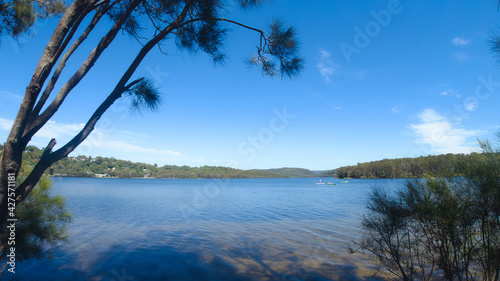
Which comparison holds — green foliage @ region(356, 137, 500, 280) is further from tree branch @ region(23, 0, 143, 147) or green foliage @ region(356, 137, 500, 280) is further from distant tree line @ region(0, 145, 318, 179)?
distant tree line @ region(0, 145, 318, 179)

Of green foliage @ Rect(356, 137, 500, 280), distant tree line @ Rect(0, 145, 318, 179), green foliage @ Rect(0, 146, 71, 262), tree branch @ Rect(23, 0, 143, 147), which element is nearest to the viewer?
tree branch @ Rect(23, 0, 143, 147)

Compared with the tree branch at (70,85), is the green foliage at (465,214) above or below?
below

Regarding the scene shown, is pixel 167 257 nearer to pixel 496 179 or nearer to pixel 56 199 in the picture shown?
pixel 56 199

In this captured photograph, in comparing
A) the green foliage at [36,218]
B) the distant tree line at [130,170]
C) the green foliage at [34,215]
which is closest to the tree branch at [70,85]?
the green foliage at [34,215]

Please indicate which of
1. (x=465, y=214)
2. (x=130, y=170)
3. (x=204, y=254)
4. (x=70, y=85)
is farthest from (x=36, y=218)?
(x=130, y=170)

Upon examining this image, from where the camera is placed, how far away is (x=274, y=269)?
16.3ft

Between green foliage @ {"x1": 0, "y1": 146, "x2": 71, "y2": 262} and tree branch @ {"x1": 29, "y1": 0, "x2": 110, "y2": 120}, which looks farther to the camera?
green foliage @ {"x1": 0, "y1": 146, "x2": 71, "y2": 262}

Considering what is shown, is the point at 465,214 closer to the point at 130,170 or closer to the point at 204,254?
the point at 204,254

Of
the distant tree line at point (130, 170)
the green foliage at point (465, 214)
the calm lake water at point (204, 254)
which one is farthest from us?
the distant tree line at point (130, 170)

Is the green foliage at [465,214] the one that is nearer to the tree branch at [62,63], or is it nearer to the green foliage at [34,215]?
the tree branch at [62,63]

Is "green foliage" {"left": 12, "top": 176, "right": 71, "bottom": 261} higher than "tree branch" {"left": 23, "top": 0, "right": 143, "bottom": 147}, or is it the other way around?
"tree branch" {"left": 23, "top": 0, "right": 143, "bottom": 147}

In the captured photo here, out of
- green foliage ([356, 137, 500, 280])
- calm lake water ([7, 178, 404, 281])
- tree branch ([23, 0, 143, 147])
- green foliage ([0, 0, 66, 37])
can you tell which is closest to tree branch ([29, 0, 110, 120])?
tree branch ([23, 0, 143, 147])

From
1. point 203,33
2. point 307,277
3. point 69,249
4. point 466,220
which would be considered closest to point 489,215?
point 466,220

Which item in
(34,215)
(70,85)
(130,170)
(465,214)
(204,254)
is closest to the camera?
(70,85)
